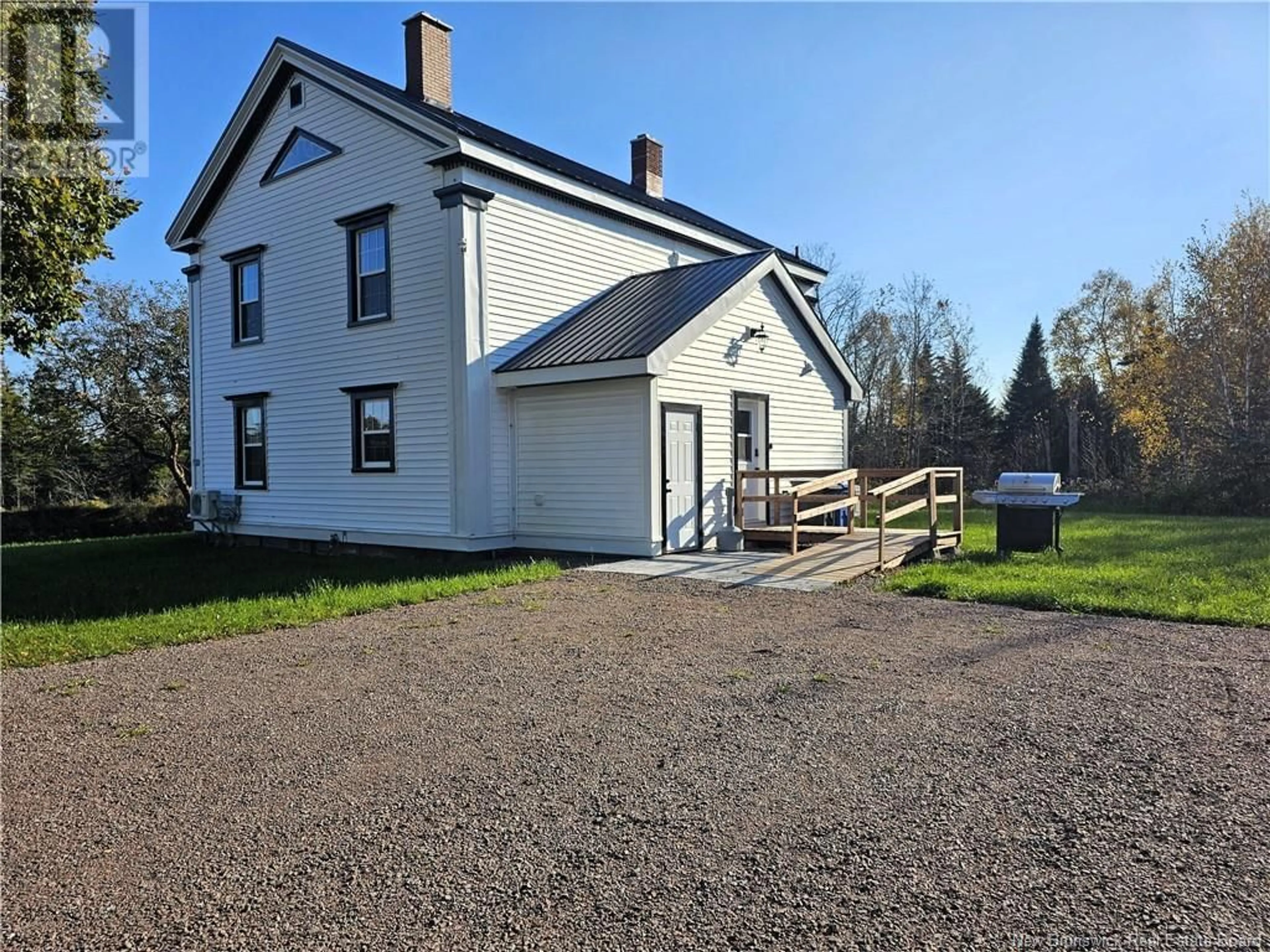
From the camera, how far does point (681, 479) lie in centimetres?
1258

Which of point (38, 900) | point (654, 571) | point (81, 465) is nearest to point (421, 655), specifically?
point (38, 900)

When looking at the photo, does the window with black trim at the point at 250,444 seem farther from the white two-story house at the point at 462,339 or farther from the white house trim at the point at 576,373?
the white house trim at the point at 576,373

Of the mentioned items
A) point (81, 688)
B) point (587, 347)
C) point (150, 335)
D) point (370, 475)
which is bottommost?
point (81, 688)

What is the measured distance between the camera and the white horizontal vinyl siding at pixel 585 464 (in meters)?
12.0

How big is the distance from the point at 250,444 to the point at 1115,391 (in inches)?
1360

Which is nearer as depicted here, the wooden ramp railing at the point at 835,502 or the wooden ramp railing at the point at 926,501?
the wooden ramp railing at the point at 926,501

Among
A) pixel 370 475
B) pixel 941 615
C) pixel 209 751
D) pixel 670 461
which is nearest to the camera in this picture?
pixel 209 751

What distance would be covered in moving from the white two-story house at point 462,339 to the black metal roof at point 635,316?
0.06 metres

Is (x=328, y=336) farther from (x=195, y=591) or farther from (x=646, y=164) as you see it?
(x=646, y=164)

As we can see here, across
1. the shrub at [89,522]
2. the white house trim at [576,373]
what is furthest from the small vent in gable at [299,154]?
the shrub at [89,522]

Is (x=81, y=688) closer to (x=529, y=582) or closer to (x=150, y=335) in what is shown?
(x=529, y=582)

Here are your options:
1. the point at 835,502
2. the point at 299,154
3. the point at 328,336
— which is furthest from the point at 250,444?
the point at 835,502

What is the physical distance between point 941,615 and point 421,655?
4.87m

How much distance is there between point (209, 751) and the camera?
4508mm
